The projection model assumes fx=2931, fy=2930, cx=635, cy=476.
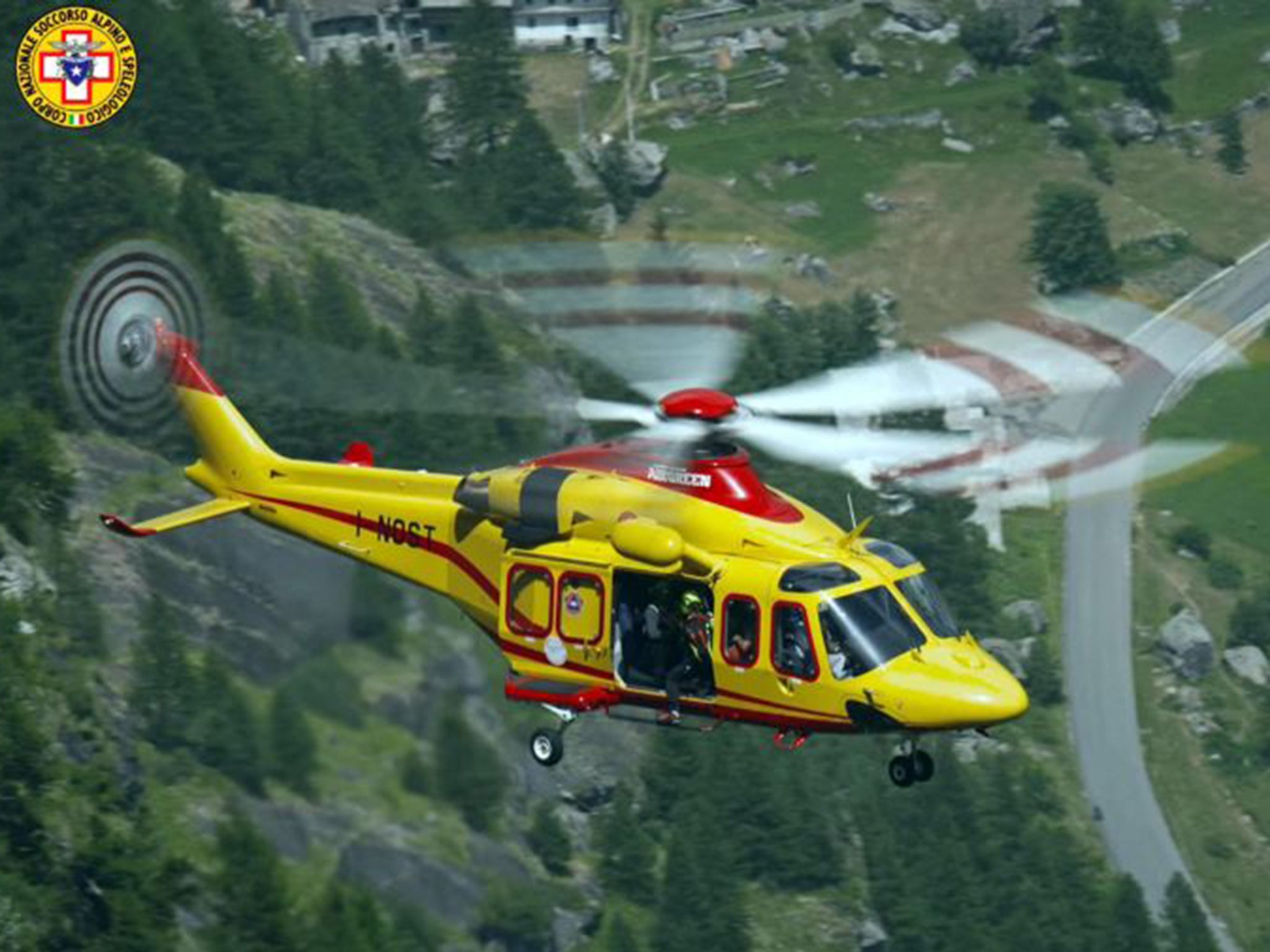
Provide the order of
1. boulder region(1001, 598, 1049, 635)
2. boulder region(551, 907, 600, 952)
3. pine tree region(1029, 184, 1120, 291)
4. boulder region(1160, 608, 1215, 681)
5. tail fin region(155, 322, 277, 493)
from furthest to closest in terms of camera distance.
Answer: pine tree region(1029, 184, 1120, 291)
boulder region(1001, 598, 1049, 635)
boulder region(1160, 608, 1215, 681)
boulder region(551, 907, 600, 952)
tail fin region(155, 322, 277, 493)

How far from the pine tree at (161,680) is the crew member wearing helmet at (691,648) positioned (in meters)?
44.8

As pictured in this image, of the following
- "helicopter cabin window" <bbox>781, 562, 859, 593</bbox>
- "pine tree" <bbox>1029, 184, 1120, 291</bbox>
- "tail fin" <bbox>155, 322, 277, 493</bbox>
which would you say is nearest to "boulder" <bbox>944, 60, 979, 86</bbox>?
"pine tree" <bbox>1029, 184, 1120, 291</bbox>

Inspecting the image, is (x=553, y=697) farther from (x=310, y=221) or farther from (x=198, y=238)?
(x=310, y=221)

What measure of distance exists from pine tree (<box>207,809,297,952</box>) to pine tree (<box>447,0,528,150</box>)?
7189 cm

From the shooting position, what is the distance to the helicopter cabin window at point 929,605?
37.4m

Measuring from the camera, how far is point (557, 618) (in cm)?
3947

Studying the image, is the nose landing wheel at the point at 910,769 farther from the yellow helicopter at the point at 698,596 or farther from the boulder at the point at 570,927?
the boulder at the point at 570,927

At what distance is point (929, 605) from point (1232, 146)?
115 m

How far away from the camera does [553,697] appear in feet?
129

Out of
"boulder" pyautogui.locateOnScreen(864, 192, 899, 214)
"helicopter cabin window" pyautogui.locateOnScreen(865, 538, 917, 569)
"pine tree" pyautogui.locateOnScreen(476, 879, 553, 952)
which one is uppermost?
"helicopter cabin window" pyautogui.locateOnScreen(865, 538, 917, 569)

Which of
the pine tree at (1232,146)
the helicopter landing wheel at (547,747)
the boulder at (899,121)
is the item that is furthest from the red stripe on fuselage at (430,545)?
the pine tree at (1232,146)

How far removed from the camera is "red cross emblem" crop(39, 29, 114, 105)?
116938 millimetres

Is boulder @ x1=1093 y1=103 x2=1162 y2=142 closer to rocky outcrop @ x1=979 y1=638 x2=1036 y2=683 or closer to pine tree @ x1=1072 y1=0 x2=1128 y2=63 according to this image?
pine tree @ x1=1072 y1=0 x2=1128 y2=63

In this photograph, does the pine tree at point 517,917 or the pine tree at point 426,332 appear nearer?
the pine tree at point 517,917
